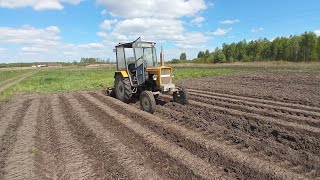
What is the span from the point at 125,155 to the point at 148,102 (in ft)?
13.3

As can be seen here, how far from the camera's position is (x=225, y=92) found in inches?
567

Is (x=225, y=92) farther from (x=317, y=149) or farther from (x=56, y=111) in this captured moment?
(x=317, y=149)

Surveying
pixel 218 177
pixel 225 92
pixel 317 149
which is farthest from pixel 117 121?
pixel 225 92

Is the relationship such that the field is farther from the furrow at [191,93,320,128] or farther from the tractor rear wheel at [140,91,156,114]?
the tractor rear wheel at [140,91,156,114]

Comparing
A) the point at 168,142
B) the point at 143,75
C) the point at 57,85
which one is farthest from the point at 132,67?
the point at 57,85

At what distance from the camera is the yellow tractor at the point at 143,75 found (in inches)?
404

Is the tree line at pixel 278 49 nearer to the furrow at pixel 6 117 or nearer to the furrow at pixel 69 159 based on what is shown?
the furrow at pixel 6 117

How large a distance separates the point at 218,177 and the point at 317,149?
7.96 feet

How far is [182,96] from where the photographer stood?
1093 cm

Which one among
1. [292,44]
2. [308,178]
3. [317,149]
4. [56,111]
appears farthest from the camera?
[292,44]

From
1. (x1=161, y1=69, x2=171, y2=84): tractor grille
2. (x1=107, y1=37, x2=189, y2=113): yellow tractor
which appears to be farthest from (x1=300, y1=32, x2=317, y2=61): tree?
(x1=161, y1=69, x2=171, y2=84): tractor grille

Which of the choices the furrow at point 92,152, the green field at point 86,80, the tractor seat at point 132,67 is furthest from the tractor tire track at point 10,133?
the green field at point 86,80

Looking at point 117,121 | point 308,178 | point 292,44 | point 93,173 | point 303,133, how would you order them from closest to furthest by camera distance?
1. point 308,178
2. point 93,173
3. point 303,133
4. point 117,121
5. point 292,44

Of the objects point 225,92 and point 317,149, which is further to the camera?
point 225,92
